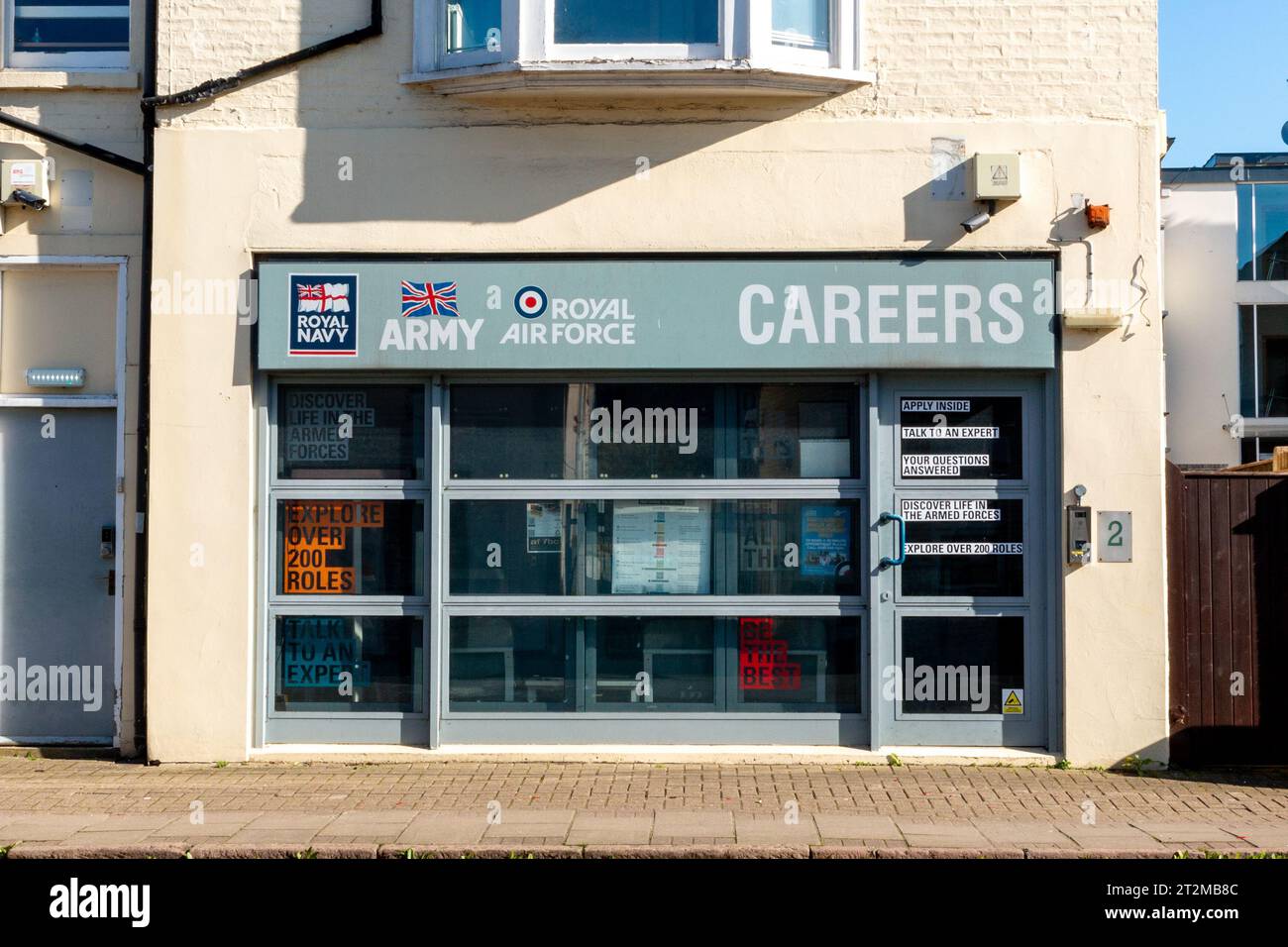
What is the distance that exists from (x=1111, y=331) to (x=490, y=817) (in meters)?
5.06

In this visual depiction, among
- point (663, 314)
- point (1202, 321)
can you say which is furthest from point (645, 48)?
point (1202, 321)

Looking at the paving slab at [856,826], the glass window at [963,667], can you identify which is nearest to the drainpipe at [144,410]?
the paving slab at [856,826]

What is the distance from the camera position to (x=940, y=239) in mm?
8711

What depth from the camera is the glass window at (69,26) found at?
9359 mm

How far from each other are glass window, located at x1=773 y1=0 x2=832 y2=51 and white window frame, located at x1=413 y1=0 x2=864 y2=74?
0.15ft

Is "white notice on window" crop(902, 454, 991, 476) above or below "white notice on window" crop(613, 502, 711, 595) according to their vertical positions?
above

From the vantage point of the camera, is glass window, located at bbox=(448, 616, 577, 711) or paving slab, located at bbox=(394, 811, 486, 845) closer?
paving slab, located at bbox=(394, 811, 486, 845)

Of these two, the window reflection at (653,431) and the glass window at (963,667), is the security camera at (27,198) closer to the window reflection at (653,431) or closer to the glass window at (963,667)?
the window reflection at (653,431)

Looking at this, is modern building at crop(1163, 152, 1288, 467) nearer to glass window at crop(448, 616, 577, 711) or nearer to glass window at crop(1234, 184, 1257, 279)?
glass window at crop(1234, 184, 1257, 279)

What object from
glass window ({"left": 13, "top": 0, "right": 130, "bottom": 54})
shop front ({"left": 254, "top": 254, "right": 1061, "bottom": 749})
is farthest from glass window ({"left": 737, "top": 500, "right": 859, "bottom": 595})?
glass window ({"left": 13, "top": 0, "right": 130, "bottom": 54})

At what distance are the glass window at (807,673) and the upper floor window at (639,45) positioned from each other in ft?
12.1

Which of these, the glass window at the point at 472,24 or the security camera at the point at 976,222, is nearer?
the security camera at the point at 976,222

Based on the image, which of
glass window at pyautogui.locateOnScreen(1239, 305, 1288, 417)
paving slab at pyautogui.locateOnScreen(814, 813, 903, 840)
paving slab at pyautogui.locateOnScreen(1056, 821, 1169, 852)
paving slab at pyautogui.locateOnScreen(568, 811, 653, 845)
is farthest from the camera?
glass window at pyautogui.locateOnScreen(1239, 305, 1288, 417)

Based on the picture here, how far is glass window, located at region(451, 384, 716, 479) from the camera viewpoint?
8.91m
